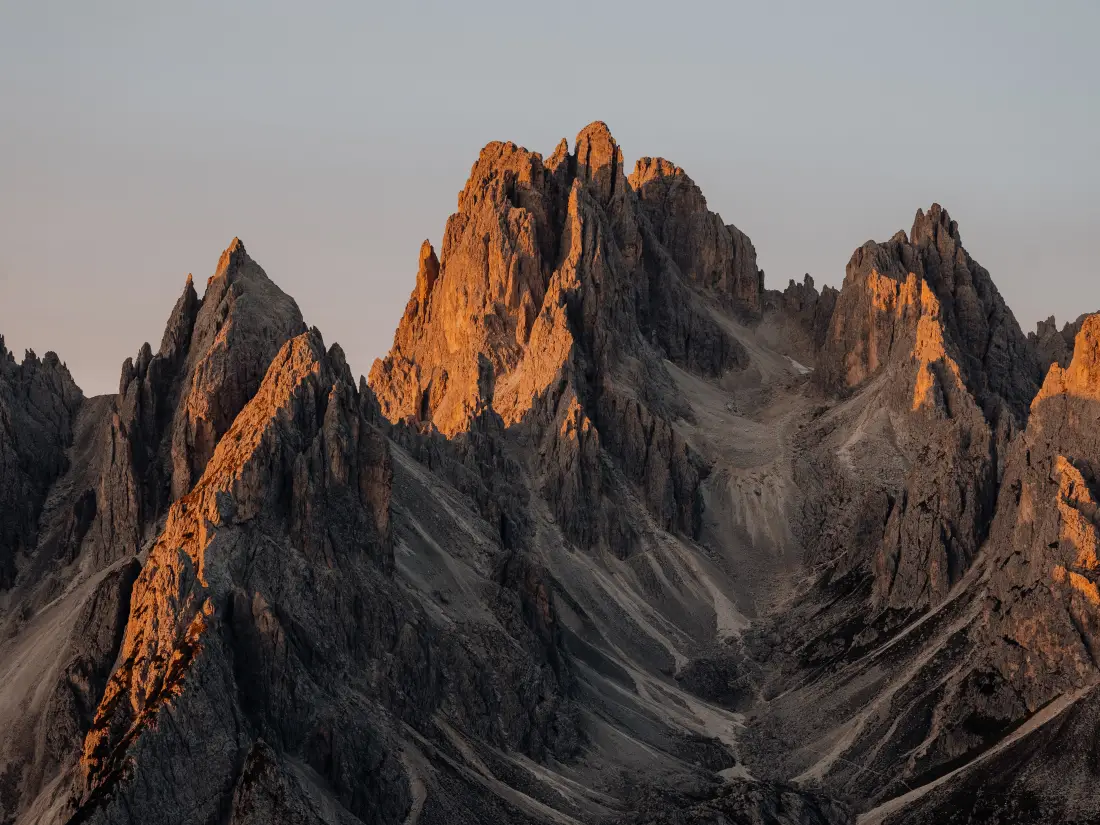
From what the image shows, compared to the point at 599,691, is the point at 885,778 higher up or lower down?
lower down

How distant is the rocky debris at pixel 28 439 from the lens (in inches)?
7023

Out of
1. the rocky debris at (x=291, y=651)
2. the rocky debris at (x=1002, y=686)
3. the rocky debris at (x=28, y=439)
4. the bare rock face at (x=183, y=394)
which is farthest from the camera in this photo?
the rocky debris at (x=28, y=439)

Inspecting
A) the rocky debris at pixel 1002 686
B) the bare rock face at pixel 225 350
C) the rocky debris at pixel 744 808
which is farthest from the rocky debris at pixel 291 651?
the rocky debris at pixel 1002 686

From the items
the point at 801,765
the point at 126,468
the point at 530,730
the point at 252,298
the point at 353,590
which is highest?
the point at 252,298

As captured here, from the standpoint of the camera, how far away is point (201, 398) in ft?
564

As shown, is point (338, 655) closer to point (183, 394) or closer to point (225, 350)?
point (183, 394)

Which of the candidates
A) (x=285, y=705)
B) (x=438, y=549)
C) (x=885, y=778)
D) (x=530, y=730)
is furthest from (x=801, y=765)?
(x=285, y=705)

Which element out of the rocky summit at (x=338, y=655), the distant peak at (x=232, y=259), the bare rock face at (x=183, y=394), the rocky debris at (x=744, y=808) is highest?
the distant peak at (x=232, y=259)

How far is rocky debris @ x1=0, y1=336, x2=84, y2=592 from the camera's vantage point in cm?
17838

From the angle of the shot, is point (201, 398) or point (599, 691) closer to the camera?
point (201, 398)

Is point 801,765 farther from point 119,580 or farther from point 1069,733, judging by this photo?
point 119,580

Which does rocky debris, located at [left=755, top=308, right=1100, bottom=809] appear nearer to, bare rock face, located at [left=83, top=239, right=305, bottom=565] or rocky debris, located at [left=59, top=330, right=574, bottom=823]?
rocky debris, located at [left=59, top=330, right=574, bottom=823]

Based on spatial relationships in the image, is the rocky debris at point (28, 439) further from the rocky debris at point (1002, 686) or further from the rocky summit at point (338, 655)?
the rocky debris at point (1002, 686)

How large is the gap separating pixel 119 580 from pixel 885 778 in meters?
69.8
